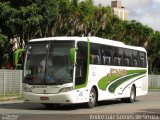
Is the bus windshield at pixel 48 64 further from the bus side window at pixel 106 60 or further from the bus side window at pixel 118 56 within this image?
the bus side window at pixel 118 56

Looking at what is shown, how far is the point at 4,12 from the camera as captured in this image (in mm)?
37781

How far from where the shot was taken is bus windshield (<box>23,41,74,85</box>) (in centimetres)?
2116

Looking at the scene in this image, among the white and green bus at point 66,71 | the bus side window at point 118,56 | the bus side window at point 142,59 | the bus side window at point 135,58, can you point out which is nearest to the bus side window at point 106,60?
the white and green bus at point 66,71

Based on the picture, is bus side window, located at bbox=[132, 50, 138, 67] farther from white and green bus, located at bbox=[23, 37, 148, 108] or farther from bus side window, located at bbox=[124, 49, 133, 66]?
white and green bus, located at bbox=[23, 37, 148, 108]

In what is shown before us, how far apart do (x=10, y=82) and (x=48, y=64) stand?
13881 millimetres

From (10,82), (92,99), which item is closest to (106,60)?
(92,99)

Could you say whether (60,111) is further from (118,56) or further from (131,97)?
(131,97)

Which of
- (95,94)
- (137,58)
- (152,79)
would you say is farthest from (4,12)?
(152,79)

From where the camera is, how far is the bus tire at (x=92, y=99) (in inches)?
894

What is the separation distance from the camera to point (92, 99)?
23.0m

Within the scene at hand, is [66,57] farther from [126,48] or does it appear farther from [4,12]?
[4,12]

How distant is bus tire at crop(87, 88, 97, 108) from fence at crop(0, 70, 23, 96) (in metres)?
11.9

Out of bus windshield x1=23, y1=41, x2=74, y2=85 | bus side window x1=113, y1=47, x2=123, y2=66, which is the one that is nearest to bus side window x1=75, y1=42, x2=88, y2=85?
bus windshield x1=23, y1=41, x2=74, y2=85

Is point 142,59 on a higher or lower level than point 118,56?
lower
